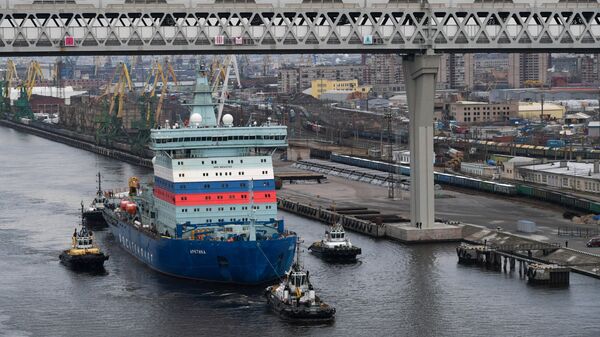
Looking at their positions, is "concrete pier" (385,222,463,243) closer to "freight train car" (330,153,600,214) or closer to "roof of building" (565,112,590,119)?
"freight train car" (330,153,600,214)

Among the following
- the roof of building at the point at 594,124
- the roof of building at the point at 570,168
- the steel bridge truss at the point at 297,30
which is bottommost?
the roof of building at the point at 570,168

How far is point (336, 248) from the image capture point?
73.6m

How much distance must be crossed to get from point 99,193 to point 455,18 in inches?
1259

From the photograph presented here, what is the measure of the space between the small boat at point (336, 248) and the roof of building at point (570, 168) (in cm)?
3196

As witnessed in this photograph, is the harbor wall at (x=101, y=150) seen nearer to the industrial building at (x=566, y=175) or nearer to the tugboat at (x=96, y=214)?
the industrial building at (x=566, y=175)

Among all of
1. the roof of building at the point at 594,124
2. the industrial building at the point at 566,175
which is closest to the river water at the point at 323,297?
the industrial building at the point at 566,175

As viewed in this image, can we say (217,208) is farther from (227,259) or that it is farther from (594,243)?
(594,243)

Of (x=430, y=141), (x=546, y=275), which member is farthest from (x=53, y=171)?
(x=546, y=275)

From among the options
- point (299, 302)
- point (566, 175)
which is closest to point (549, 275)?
point (299, 302)

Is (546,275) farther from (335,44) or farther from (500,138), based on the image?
(500,138)

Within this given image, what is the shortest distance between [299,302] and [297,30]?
20.0 meters

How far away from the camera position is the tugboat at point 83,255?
238 feet

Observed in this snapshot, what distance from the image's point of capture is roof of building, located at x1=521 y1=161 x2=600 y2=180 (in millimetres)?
103912

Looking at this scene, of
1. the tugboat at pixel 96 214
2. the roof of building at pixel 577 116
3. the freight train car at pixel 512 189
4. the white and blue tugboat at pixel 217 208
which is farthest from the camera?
the roof of building at pixel 577 116
